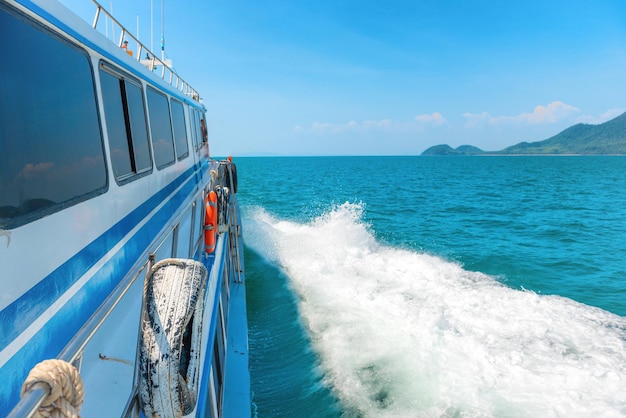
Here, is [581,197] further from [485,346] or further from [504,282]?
[485,346]

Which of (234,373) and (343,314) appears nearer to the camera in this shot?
(234,373)

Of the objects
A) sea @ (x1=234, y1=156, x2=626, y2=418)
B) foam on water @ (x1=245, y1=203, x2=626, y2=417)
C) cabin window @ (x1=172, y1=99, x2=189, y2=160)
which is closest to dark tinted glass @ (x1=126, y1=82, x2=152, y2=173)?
cabin window @ (x1=172, y1=99, x2=189, y2=160)

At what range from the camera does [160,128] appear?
4723 millimetres

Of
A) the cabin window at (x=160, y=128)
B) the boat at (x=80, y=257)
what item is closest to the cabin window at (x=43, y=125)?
the boat at (x=80, y=257)

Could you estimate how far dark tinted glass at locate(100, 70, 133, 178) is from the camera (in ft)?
9.54

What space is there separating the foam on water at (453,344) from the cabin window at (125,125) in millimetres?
4520

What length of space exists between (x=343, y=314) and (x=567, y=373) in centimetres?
405

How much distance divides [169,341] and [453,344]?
6.06m

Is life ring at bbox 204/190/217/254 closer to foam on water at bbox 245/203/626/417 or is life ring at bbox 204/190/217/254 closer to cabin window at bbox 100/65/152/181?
cabin window at bbox 100/65/152/181

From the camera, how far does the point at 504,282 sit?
1001 cm

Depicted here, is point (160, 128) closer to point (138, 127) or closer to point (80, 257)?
point (138, 127)

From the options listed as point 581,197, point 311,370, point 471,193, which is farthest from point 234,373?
point 581,197

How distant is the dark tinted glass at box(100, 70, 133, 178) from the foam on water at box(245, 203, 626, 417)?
4579 mm

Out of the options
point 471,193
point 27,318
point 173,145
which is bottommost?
point 471,193
